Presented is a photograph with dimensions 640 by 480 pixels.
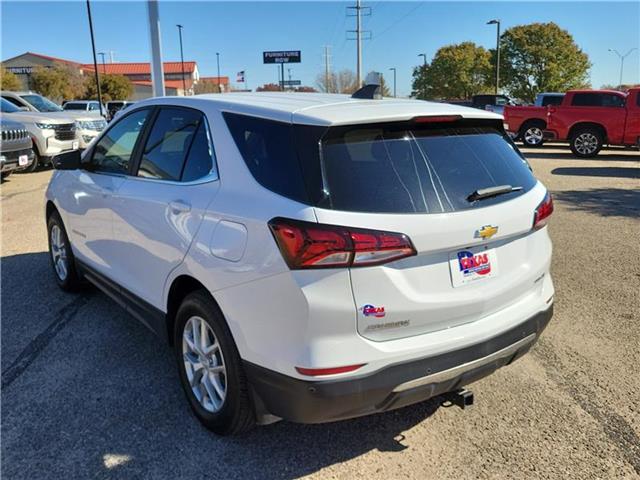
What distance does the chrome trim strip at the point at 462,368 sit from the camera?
2375mm

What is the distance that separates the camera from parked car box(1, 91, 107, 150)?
14.9 meters

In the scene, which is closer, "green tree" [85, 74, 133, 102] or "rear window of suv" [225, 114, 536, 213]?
"rear window of suv" [225, 114, 536, 213]

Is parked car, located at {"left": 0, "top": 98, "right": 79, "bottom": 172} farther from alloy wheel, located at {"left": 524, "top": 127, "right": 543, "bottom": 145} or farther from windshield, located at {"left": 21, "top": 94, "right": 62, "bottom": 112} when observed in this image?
alloy wheel, located at {"left": 524, "top": 127, "right": 543, "bottom": 145}

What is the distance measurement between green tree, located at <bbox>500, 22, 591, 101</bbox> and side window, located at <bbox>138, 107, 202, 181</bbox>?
145 feet

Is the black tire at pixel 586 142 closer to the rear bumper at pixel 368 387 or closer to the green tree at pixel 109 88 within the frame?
the rear bumper at pixel 368 387

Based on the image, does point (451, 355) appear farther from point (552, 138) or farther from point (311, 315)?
point (552, 138)

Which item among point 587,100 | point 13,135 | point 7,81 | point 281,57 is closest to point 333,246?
point 13,135

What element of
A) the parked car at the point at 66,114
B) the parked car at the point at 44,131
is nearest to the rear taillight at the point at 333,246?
the parked car at the point at 44,131

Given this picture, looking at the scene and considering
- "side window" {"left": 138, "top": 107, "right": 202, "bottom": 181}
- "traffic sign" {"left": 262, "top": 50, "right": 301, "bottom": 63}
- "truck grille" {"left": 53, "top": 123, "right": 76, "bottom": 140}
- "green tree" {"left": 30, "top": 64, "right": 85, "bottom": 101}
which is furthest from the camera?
"traffic sign" {"left": 262, "top": 50, "right": 301, "bottom": 63}

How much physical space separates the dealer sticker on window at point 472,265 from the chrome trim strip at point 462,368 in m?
0.38

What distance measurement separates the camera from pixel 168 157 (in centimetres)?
330

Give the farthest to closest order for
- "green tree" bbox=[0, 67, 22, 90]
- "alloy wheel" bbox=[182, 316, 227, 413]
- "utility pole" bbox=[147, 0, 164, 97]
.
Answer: "green tree" bbox=[0, 67, 22, 90]
"utility pole" bbox=[147, 0, 164, 97]
"alloy wheel" bbox=[182, 316, 227, 413]

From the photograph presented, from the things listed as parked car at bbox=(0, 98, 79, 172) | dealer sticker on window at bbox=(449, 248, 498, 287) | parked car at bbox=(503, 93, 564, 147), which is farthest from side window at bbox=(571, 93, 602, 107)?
dealer sticker on window at bbox=(449, 248, 498, 287)

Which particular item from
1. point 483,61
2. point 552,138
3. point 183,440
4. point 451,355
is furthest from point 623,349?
point 483,61
